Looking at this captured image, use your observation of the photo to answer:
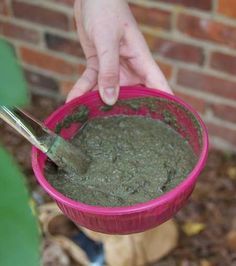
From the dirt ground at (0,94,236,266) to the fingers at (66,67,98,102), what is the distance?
49cm

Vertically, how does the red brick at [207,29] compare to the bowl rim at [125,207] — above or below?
below

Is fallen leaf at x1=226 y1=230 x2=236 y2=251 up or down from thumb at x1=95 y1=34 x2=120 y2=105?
down

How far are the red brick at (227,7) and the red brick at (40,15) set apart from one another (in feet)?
1.90

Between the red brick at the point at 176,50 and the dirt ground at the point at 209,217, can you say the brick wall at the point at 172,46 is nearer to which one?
the red brick at the point at 176,50

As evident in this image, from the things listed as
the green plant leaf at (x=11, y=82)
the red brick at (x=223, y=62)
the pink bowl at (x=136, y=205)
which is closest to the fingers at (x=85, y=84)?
the pink bowl at (x=136, y=205)

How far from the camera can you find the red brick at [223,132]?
1.90m

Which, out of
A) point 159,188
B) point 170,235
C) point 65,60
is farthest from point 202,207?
point 159,188

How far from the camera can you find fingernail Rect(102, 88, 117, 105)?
3.64 ft

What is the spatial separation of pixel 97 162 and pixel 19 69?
0.78m

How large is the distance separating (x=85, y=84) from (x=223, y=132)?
32.7 inches

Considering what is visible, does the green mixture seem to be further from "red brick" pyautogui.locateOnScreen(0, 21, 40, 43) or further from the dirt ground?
"red brick" pyautogui.locateOnScreen(0, 21, 40, 43)

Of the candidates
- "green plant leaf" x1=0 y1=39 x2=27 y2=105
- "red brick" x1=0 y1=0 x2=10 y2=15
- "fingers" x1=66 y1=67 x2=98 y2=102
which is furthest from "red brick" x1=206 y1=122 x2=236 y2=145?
"green plant leaf" x1=0 y1=39 x2=27 y2=105

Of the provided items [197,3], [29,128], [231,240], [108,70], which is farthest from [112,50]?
[231,240]

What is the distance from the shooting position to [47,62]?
6.75 ft
